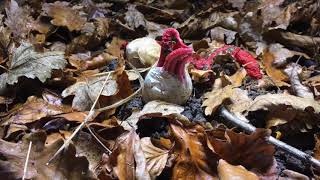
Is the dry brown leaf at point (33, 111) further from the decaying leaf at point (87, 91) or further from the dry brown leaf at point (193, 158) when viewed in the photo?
the dry brown leaf at point (193, 158)

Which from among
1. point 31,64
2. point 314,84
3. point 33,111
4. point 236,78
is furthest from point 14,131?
point 314,84

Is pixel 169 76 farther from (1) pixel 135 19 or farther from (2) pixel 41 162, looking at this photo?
(1) pixel 135 19

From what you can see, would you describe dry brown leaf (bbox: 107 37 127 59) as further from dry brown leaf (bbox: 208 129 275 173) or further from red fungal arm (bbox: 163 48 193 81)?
dry brown leaf (bbox: 208 129 275 173)

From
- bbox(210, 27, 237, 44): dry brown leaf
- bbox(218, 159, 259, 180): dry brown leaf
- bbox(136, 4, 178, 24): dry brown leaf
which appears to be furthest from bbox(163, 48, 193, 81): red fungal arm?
bbox(136, 4, 178, 24): dry brown leaf

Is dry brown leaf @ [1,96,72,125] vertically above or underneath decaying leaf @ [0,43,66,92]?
underneath

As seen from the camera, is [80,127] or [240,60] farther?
[240,60]

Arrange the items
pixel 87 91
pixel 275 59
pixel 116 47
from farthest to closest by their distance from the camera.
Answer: pixel 116 47 < pixel 275 59 < pixel 87 91
